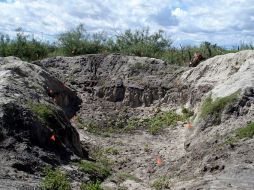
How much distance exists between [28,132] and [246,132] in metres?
4.29

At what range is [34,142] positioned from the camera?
9.91 m

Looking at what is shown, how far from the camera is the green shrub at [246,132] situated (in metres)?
10.4

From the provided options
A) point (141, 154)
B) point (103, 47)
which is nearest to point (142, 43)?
point (103, 47)

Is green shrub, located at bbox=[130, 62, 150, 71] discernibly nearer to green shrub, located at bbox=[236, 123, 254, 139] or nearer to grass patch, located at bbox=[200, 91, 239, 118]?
grass patch, located at bbox=[200, 91, 239, 118]

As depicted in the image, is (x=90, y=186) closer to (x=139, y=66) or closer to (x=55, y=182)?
(x=55, y=182)

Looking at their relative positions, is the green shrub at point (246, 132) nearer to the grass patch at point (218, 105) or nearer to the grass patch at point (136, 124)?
the grass patch at point (218, 105)

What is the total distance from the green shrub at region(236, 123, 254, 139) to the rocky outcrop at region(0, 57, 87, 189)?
3.36 meters

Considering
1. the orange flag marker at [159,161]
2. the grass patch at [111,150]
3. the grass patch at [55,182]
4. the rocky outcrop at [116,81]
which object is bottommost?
the orange flag marker at [159,161]

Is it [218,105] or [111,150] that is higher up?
[218,105]

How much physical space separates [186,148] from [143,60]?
718 centimetres

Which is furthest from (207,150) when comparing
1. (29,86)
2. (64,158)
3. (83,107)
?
(83,107)

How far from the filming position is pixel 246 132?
10445mm

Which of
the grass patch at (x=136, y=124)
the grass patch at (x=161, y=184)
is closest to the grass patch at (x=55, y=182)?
the grass patch at (x=161, y=184)

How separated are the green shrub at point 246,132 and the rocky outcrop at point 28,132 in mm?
3360
